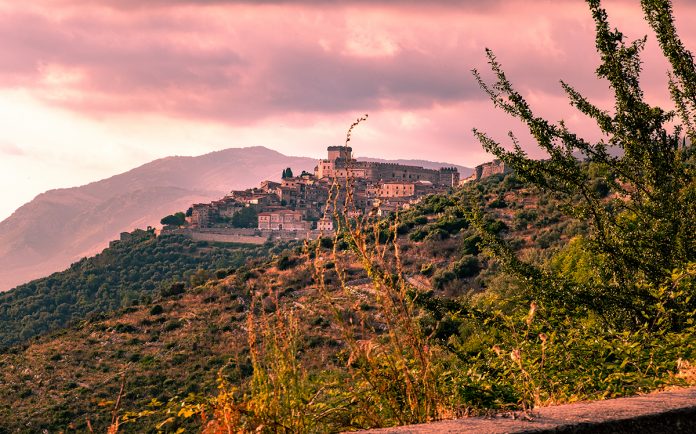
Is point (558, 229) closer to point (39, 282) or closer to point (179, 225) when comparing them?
point (39, 282)

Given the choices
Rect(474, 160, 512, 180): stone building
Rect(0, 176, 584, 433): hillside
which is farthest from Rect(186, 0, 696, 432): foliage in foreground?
Rect(474, 160, 512, 180): stone building

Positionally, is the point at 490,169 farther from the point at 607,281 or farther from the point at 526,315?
the point at 526,315

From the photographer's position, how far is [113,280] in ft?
334

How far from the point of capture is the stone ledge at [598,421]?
2.76 metres

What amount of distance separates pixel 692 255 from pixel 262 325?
524 cm

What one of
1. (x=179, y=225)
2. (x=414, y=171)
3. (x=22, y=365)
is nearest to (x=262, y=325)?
(x=22, y=365)

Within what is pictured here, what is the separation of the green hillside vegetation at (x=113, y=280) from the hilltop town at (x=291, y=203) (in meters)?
7.33

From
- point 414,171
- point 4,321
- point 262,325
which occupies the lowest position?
point 4,321

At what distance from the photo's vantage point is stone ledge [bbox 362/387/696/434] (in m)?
2.76

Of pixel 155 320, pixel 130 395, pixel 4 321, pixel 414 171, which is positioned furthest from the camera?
pixel 414 171

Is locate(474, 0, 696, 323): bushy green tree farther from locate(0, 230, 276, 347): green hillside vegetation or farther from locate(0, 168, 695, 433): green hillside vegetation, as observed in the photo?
locate(0, 230, 276, 347): green hillside vegetation

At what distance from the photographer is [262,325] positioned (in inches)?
135

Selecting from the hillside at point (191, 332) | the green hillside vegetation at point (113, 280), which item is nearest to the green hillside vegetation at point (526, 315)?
the hillside at point (191, 332)

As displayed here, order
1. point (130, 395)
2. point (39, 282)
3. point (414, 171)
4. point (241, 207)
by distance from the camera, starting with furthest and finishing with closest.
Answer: point (414, 171), point (241, 207), point (39, 282), point (130, 395)
